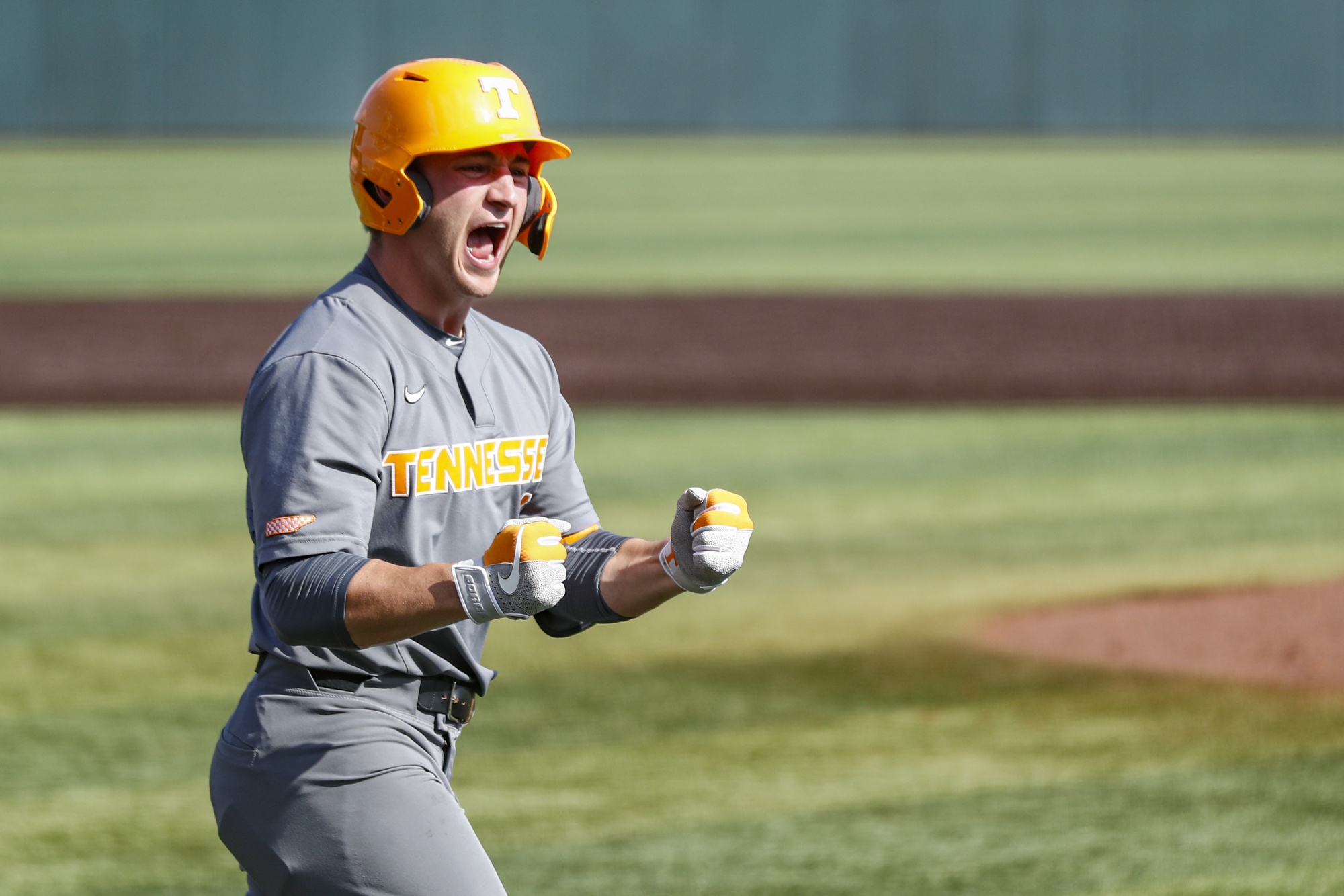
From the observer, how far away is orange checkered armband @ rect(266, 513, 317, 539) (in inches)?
112

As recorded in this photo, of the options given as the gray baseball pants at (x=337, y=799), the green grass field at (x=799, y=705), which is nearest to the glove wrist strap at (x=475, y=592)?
the gray baseball pants at (x=337, y=799)

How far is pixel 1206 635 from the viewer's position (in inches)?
283

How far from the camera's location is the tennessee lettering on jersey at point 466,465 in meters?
3.05

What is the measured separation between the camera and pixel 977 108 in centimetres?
4744

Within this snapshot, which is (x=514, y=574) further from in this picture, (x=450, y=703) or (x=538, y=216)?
(x=538, y=216)

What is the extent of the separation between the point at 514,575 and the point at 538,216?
3.09 feet

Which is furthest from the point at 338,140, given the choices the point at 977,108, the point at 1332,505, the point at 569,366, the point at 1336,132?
the point at 1332,505

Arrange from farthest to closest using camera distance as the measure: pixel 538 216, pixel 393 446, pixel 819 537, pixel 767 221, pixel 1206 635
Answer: pixel 767 221 → pixel 819 537 → pixel 1206 635 → pixel 538 216 → pixel 393 446

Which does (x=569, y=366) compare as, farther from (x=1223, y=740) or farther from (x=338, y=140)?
(x=338, y=140)

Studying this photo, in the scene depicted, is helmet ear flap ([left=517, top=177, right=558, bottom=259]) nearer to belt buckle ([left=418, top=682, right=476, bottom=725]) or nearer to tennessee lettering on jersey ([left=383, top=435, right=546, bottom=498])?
tennessee lettering on jersey ([left=383, top=435, right=546, bottom=498])

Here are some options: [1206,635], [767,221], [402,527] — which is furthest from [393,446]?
[767,221]

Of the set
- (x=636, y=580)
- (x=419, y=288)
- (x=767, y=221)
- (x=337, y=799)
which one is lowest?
(x=767, y=221)

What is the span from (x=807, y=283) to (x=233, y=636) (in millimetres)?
13608

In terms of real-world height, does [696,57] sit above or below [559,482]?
above
